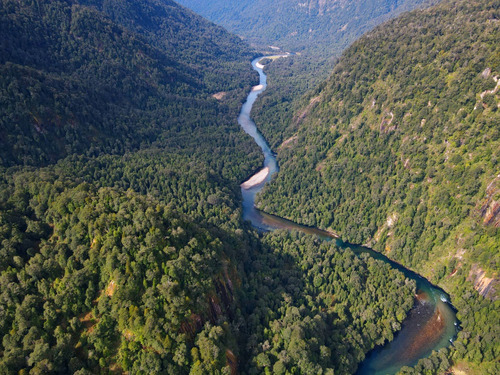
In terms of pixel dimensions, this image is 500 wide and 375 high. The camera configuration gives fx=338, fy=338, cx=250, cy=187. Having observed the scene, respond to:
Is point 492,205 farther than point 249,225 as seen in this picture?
No

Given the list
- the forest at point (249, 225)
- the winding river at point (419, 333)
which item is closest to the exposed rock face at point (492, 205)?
the forest at point (249, 225)

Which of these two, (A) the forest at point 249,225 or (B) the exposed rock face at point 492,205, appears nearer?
(A) the forest at point 249,225

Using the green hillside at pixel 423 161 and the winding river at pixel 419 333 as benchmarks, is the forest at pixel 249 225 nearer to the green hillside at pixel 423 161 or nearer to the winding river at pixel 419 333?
the green hillside at pixel 423 161

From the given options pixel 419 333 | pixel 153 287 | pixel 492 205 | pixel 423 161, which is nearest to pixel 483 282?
pixel 492 205

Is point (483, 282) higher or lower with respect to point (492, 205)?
lower

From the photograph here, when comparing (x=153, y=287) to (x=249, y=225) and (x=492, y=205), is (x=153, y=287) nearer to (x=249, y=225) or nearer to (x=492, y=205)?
(x=249, y=225)

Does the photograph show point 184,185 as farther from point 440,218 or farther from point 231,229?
point 440,218

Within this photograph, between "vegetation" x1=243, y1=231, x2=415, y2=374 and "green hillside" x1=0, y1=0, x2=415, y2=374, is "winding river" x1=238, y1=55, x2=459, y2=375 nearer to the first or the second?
"vegetation" x1=243, y1=231, x2=415, y2=374

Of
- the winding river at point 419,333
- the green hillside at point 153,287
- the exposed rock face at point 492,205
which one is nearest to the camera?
the green hillside at point 153,287

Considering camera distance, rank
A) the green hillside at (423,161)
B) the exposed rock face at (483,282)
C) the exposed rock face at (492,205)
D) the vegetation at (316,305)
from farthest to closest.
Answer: the green hillside at (423,161), the exposed rock face at (492,205), the exposed rock face at (483,282), the vegetation at (316,305)
